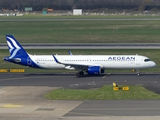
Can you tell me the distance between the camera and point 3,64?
75938 mm

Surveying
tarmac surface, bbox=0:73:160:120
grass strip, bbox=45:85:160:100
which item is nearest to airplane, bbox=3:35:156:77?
tarmac surface, bbox=0:73:160:120

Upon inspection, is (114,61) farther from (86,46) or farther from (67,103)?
(86,46)

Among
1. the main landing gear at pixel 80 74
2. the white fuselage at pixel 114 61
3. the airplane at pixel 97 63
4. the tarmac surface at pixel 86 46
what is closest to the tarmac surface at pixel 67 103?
the main landing gear at pixel 80 74

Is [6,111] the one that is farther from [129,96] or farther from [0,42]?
[0,42]

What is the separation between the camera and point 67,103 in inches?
1666

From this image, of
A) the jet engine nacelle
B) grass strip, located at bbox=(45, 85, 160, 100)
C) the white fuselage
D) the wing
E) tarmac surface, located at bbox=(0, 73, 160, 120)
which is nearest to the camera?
tarmac surface, located at bbox=(0, 73, 160, 120)

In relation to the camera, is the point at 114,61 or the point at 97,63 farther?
the point at 97,63

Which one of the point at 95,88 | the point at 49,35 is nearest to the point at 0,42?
the point at 49,35

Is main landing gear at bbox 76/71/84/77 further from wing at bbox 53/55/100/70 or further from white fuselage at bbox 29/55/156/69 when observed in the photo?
white fuselage at bbox 29/55/156/69

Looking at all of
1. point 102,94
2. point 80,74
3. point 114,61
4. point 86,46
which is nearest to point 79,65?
point 80,74

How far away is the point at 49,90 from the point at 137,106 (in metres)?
14.0

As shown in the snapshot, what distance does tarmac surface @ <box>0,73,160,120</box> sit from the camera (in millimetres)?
36594

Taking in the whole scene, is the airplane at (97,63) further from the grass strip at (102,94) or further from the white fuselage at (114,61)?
the grass strip at (102,94)

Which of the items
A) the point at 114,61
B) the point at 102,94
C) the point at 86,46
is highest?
the point at 102,94
